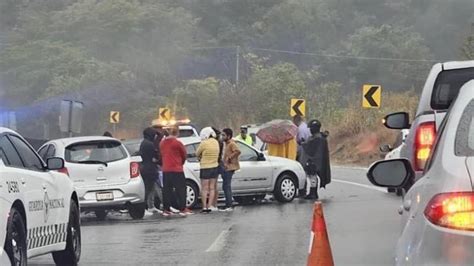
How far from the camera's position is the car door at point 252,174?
20.7m

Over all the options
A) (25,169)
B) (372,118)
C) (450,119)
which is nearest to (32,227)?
(25,169)

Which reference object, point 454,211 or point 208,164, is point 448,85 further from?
point 208,164

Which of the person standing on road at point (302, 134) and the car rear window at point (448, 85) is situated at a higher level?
the car rear window at point (448, 85)

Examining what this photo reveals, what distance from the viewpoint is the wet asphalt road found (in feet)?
38.1

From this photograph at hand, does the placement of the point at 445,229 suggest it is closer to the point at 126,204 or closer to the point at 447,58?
the point at 126,204

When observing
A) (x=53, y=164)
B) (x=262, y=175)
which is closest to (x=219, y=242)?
(x=53, y=164)

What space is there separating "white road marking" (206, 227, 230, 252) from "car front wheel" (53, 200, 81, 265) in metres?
1.92

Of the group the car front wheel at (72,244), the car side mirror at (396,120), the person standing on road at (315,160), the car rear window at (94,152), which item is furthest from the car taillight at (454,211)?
the person standing on road at (315,160)

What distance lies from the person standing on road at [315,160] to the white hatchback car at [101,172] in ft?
15.5

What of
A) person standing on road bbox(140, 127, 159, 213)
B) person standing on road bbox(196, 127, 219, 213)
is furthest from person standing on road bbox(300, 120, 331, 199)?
person standing on road bbox(140, 127, 159, 213)

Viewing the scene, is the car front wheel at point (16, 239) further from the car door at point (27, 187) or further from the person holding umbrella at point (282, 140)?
the person holding umbrella at point (282, 140)

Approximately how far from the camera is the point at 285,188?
21.0m

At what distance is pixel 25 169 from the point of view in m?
9.34

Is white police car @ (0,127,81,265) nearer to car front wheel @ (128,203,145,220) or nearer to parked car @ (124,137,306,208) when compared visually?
car front wheel @ (128,203,145,220)
